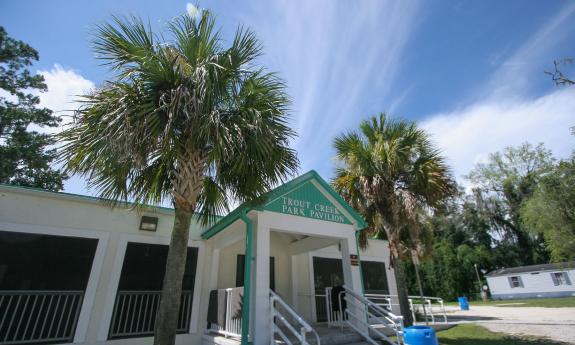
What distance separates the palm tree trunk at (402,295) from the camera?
8.19 m

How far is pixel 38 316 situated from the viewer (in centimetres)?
711

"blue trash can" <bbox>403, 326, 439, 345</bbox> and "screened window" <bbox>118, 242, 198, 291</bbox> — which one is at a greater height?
"screened window" <bbox>118, 242, 198, 291</bbox>

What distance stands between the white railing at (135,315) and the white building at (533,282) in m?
37.3

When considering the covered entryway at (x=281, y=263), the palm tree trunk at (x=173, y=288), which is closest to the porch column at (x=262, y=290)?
the covered entryway at (x=281, y=263)

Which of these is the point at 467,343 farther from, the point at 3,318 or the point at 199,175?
the point at 3,318

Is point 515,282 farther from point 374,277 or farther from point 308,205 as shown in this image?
point 308,205

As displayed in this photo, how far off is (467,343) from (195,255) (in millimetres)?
8549

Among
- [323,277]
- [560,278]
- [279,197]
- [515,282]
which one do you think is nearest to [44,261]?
[279,197]

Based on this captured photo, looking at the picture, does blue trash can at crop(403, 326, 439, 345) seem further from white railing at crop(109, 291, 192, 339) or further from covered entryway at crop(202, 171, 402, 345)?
white railing at crop(109, 291, 192, 339)

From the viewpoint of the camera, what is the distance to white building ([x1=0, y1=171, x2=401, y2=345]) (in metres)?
6.85

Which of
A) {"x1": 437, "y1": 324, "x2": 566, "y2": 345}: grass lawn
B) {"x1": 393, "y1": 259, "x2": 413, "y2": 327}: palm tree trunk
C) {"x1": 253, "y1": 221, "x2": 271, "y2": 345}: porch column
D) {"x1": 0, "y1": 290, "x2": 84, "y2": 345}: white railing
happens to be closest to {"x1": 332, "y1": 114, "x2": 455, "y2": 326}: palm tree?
{"x1": 393, "y1": 259, "x2": 413, "y2": 327}: palm tree trunk

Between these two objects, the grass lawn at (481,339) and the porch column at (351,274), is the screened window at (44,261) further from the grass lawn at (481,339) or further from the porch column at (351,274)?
the grass lawn at (481,339)

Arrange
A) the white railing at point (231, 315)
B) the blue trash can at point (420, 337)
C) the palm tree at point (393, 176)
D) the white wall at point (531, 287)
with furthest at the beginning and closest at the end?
the white wall at point (531, 287), the palm tree at point (393, 176), the white railing at point (231, 315), the blue trash can at point (420, 337)

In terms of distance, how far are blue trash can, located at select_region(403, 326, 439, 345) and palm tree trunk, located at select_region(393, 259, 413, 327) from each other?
2647 mm
